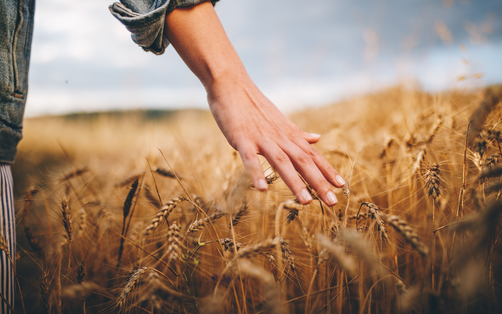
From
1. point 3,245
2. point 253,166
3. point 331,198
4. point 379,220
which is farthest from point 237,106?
point 3,245

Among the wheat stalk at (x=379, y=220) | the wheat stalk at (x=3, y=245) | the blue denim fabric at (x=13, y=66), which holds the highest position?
the blue denim fabric at (x=13, y=66)

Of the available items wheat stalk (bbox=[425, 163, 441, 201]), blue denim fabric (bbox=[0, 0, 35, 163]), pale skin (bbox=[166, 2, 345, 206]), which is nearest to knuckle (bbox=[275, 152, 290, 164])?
Result: pale skin (bbox=[166, 2, 345, 206])

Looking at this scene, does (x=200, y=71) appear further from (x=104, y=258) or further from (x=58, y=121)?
(x=58, y=121)

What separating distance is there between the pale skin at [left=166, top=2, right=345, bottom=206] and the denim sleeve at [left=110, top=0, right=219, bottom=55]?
0.03 m

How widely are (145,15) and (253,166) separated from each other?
0.65m

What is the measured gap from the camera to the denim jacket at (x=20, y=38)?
685mm

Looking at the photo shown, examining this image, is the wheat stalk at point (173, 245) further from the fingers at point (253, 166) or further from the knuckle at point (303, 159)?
the knuckle at point (303, 159)

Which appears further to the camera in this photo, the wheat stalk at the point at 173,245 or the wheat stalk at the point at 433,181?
the wheat stalk at the point at 433,181

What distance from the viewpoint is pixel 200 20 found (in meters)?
0.82

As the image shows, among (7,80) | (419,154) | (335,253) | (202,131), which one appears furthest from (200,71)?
(202,131)

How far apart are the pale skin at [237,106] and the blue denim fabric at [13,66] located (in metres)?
0.47

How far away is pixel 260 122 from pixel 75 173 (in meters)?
1.23

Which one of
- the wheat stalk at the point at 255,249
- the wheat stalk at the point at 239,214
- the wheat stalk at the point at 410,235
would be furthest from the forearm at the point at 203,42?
the wheat stalk at the point at 410,235

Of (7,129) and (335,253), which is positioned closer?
(335,253)
